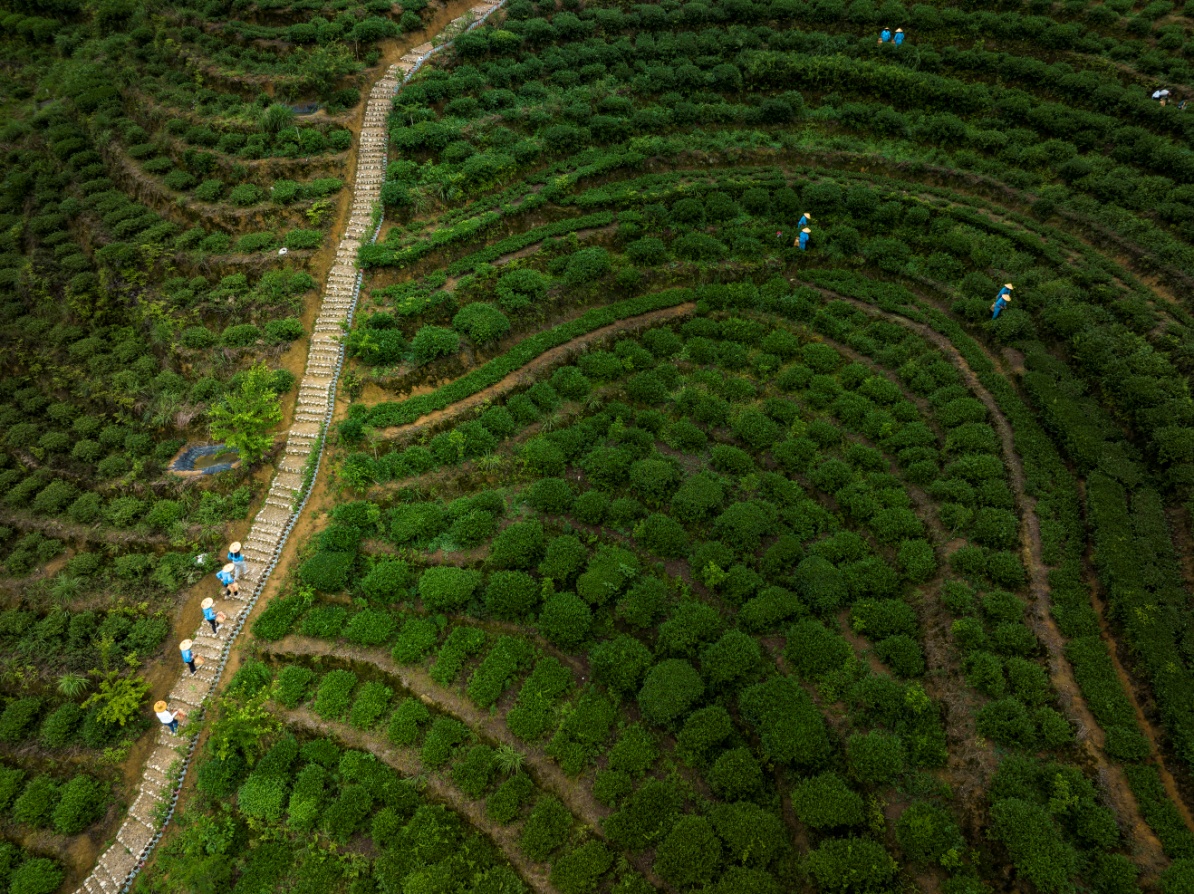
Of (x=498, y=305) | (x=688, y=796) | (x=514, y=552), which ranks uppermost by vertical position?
(x=498, y=305)

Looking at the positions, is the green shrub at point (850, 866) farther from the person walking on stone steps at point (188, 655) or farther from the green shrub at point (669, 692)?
the person walking on stone steps at point (188, 655)

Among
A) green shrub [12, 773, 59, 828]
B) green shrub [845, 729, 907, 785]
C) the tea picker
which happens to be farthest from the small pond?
green shrub [845, 729, 907, 785]

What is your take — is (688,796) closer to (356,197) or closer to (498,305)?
(498,305)

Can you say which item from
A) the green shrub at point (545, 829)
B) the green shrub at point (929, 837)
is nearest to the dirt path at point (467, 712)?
A: the green shrub at point (545, 829)

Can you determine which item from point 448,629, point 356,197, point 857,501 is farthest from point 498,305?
point 857,501

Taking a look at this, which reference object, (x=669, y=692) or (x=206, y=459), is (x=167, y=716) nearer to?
(x=206, y=459)
